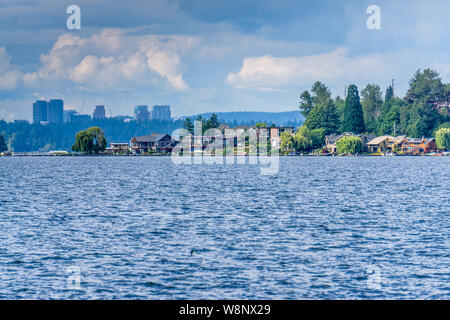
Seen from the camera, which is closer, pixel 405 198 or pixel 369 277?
pixel 369 277

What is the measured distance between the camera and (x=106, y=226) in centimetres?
4334

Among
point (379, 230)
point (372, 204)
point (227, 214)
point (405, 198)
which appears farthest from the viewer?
point (405, 198)

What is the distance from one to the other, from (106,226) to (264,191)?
1399 inches

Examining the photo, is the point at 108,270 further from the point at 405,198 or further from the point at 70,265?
the point at 405,198

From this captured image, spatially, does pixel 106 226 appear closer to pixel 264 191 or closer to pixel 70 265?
pixel 70 265

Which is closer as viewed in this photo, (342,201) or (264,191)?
(342,201)
